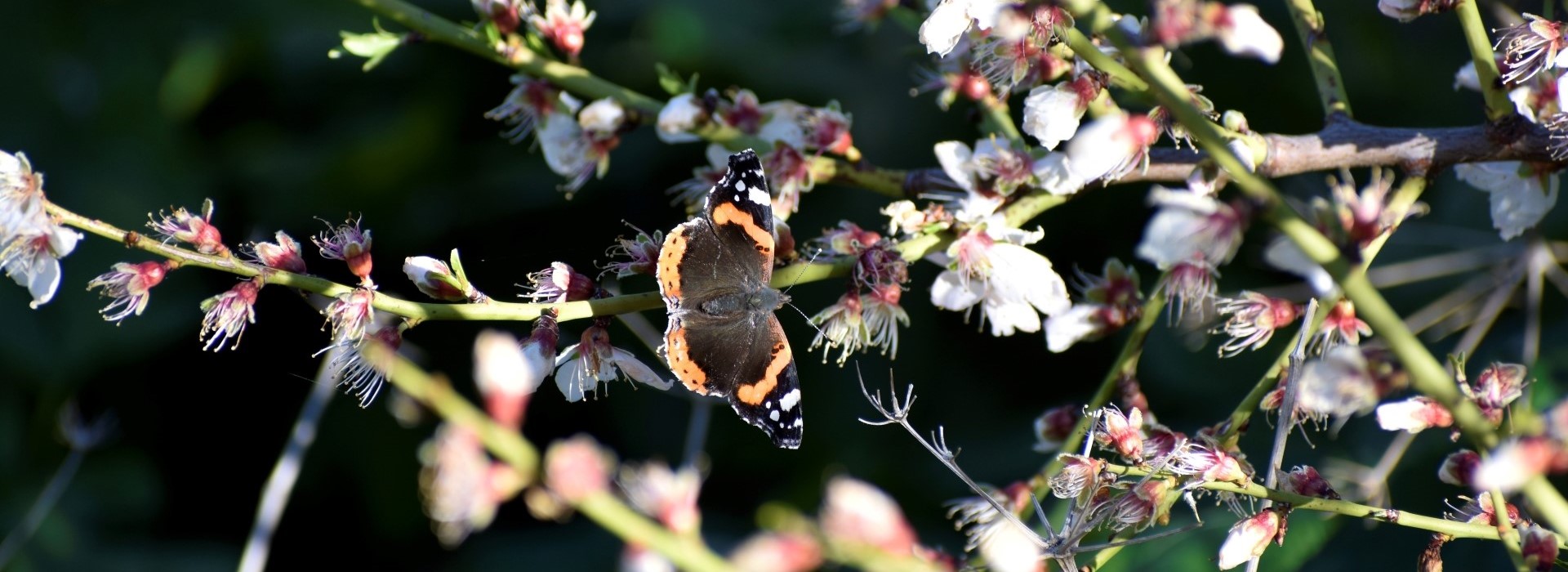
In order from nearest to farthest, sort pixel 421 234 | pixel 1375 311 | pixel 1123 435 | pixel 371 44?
pixel 1375 311, pixel 1123 435, pixel 371 44, pixel 421 234

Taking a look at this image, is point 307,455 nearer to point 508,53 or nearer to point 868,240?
point 508,53

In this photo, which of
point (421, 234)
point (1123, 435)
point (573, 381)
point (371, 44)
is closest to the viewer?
point (1123, 435)

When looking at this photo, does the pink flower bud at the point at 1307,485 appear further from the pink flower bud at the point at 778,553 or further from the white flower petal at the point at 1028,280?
the pink flower bud at the point at 778,553

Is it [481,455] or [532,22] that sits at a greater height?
[481,455]

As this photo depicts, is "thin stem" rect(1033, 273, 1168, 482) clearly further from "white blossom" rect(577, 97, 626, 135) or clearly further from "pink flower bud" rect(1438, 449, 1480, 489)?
"white blossom" rect(577, 97, 626, 135)

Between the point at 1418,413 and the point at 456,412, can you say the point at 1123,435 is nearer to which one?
the point at 1418,413

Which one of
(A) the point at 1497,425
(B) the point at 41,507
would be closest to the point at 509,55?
(A) the point at 1497,425

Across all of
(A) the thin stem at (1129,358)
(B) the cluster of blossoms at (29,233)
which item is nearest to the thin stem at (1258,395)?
(A) the thin stem at (1129,358)
